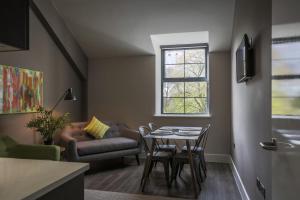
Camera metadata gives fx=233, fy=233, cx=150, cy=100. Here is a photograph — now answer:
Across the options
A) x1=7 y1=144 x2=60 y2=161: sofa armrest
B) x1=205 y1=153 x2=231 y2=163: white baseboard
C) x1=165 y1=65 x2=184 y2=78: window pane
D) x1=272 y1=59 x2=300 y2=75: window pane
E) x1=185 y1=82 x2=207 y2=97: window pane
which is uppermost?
x1=165 y1=65 x2=184 y2=78: window pane

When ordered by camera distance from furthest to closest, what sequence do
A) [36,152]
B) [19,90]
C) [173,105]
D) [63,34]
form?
[173,105] → [63,34] → [19,90] → [36,152]

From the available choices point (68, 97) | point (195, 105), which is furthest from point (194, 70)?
point (68, 97)

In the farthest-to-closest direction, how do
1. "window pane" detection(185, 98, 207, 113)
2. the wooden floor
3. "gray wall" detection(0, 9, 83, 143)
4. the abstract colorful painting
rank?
"window pane" detection(185, 98, 207, 113) < "gray wall" detection(0, 9, 83, 143) < the abstract colorful painting < the wooden floor

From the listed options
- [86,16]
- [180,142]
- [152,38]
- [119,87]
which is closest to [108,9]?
[86,16]

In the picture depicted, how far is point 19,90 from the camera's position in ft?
11.2

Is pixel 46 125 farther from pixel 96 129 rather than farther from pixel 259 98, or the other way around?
pixel 259 98

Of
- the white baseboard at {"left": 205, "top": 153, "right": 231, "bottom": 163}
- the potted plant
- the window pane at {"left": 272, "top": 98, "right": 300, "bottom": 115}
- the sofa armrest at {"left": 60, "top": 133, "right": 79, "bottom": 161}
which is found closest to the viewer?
the window pane at {"left": 272, "top": 98, "right": 300, "bottom": 115}

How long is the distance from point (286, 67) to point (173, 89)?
4.05m

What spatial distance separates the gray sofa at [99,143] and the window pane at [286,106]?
10.2ft

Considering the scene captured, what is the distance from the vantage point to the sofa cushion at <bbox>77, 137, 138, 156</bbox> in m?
3.76

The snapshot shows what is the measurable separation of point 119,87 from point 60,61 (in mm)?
1321

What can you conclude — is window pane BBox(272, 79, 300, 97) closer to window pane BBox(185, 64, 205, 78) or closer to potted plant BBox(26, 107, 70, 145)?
potted plant BBox(26, 107, 70, 145)

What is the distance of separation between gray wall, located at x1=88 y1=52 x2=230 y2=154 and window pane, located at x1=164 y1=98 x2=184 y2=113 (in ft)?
1.04

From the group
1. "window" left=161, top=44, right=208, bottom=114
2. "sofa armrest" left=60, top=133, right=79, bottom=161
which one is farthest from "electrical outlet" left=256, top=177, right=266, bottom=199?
"window" left=161, top=44, right=208, bottom=114
